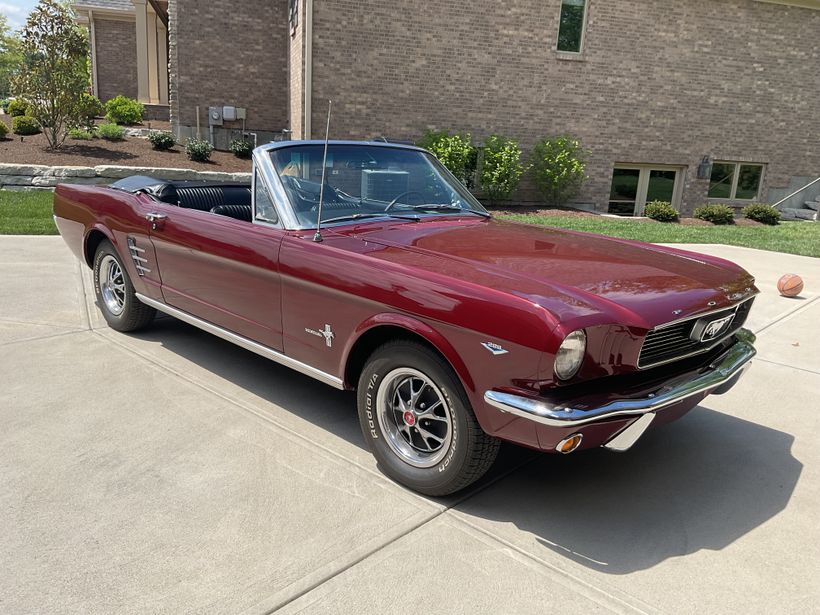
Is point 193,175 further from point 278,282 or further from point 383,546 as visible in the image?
point 383,546

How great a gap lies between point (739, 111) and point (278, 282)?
1757 cm

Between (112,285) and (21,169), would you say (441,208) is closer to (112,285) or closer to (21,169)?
(112,285)

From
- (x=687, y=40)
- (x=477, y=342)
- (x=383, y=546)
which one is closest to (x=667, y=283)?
(x=477, y=342)

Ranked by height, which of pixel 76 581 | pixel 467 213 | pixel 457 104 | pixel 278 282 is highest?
pixel 457 104

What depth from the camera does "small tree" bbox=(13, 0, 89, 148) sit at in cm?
1466

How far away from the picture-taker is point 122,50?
26250mm

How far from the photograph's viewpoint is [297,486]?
3.14 meters

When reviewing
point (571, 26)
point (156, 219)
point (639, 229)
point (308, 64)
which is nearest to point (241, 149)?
point (308, 64)

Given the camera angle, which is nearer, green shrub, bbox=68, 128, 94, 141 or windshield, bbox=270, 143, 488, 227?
windshield, bbox=270, 143, 488, 227

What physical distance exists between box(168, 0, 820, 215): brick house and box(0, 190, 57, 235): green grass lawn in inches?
218

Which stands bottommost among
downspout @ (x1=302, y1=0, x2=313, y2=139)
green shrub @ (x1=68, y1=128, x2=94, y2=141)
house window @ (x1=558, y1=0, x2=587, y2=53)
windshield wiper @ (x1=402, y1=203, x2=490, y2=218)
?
windshield wiper @ (x1=402, y1=203, x2=490, y2=218)

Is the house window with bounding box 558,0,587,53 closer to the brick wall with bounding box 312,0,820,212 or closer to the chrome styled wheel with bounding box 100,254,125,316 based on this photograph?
the brick wall with bounding box 312,0,820,212

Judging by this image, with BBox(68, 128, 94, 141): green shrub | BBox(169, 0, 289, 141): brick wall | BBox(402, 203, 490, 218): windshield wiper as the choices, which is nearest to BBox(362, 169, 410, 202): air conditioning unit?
BBox(402, 203, 490, 218): windshield wiper

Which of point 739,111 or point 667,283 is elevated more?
point 739,111
